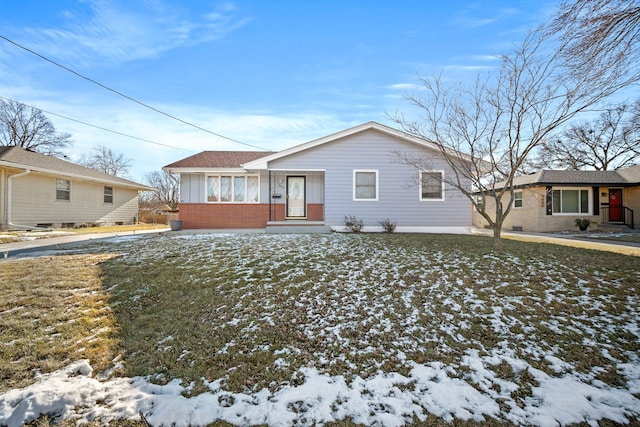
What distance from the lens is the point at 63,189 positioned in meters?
16.9

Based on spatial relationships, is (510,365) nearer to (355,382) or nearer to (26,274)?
(355,382)

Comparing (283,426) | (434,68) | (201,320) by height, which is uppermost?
(434,68)

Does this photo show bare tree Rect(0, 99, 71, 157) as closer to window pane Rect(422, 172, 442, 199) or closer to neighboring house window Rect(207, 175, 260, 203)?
neighboring house window Rect(207, 175, 260, 203)

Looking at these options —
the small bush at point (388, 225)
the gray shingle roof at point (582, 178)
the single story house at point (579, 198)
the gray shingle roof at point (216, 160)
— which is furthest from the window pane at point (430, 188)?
the gray shingle roof at point (582, 178)

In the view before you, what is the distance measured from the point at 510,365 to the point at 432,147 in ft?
33.3

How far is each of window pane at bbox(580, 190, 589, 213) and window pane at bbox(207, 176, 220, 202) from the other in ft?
70.2

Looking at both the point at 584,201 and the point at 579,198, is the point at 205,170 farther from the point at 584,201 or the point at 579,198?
the point at 584,201

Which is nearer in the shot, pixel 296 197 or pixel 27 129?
pixel 296 197

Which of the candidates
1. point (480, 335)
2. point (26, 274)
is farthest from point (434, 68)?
point (26, 274)

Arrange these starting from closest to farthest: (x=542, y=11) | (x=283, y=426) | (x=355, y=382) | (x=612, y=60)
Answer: (x=283, y=426), (x=355, y=382), (x=612, y=60), (x=542, y=11)

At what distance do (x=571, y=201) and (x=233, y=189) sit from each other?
2005 centimetres

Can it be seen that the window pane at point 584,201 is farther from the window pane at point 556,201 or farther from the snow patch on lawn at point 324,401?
the snow patch on lawn at point 324,401

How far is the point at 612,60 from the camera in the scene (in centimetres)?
561

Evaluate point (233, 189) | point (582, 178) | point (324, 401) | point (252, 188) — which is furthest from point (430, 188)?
point (582, 178)
